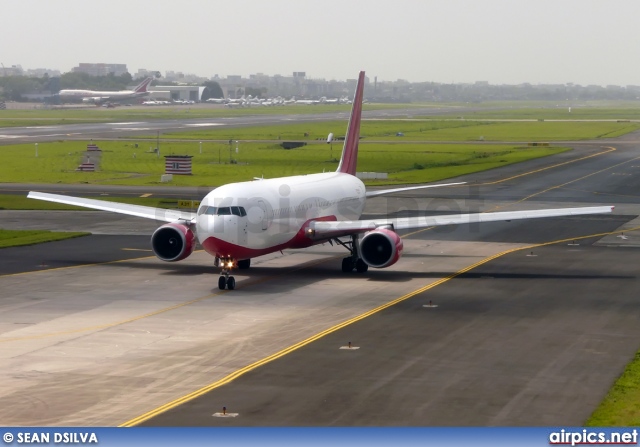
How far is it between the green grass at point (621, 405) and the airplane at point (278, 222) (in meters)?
20.0

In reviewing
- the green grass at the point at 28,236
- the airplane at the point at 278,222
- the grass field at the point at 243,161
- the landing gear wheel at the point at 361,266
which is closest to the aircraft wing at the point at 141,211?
the airplane at the point at 278,222

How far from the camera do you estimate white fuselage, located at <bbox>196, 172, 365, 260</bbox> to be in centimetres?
4806

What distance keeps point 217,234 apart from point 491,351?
15.4 meters

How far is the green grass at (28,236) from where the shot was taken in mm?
64375

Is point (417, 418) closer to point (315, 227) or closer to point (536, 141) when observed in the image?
point (315, 227)

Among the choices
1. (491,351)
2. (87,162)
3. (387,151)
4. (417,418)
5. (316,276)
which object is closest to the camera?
(417,418)

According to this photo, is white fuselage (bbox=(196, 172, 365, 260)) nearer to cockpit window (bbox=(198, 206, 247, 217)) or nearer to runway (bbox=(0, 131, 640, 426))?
cockpit window (bbox=(198, 206, 247, 217))

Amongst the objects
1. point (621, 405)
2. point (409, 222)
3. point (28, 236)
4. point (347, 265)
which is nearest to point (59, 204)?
point (28, 236)

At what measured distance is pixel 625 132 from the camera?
19988cm

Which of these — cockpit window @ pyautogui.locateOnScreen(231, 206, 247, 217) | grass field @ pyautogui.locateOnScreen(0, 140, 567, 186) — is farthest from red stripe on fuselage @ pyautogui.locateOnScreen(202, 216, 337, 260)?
grass field @ pyautogui.locateOnScreen(0, 140, 567, 186)

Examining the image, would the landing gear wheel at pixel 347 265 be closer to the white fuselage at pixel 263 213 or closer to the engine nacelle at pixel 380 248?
the white fuselage at pixel 263 213

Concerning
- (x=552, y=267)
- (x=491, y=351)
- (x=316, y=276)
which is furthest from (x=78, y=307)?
(x=552, y=267)

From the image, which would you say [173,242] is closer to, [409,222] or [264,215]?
[264,215]

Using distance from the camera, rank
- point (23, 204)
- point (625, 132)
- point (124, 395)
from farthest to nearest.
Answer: point (625, 132), point (23, 204), point (124, 395)
